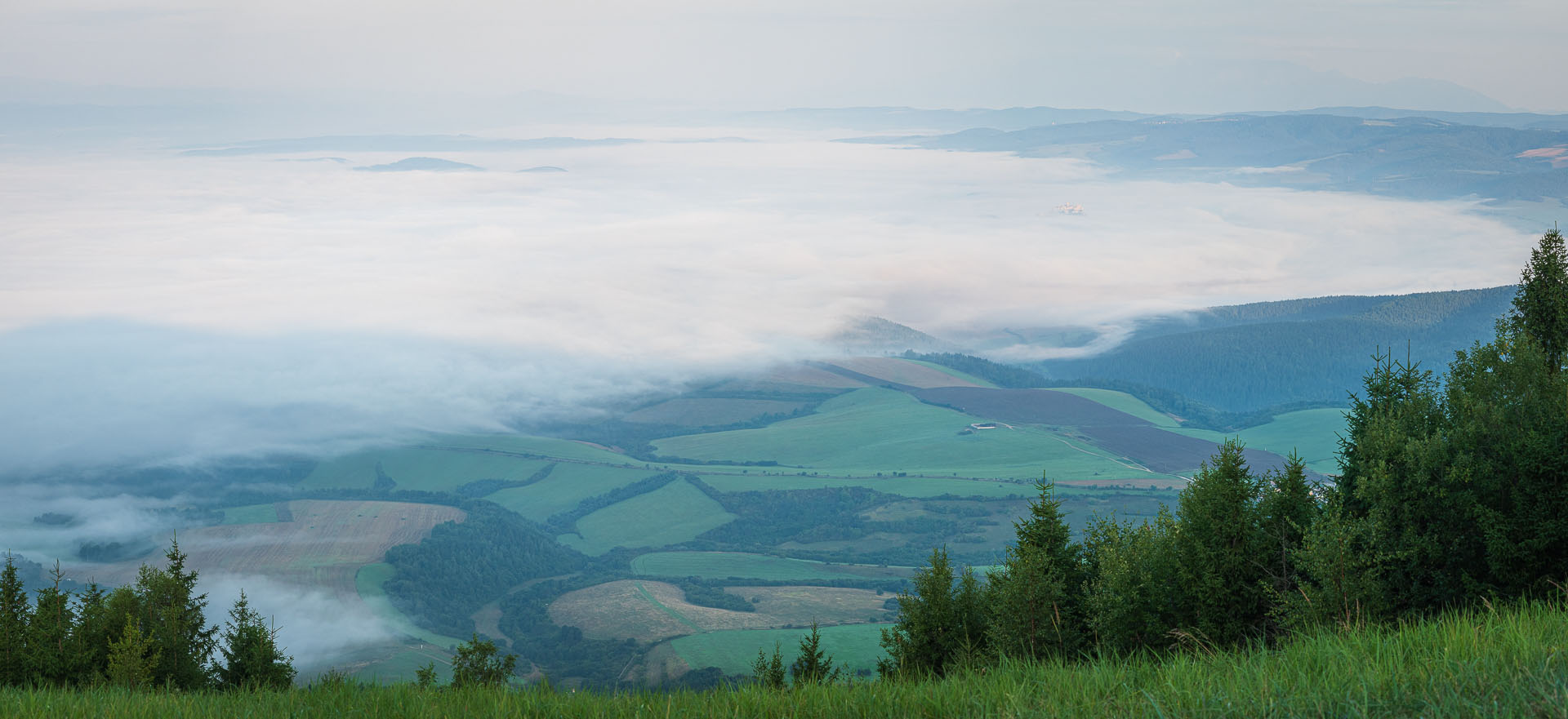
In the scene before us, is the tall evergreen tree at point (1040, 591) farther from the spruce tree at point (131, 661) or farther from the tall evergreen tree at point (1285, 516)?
the spruce tree at point (131, 661)

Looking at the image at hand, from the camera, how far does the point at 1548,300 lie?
1464 inches

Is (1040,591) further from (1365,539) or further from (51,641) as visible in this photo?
(51,641)

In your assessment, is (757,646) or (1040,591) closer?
(1040,591)

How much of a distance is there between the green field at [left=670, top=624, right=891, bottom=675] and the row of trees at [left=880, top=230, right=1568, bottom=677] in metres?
120

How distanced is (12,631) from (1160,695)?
41.1m

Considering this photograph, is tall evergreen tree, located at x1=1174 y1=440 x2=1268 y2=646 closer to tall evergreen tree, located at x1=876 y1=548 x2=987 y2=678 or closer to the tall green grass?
tall evergreen tree, located at x1=876 y1=548 x2=987 y2=678

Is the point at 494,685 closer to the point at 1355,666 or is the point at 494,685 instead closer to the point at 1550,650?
the point at 1355,666

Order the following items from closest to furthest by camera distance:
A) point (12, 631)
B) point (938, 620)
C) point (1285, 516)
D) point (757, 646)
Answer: point (1285, 516) → point (12, 631) → point (938, 620) → point (757, 646)

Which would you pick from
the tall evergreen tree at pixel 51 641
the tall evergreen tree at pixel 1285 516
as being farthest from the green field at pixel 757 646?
the tall evergreen tree at pixel 1285 516

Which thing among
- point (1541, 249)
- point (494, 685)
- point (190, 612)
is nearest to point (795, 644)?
point (190, 612)

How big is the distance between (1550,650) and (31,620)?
4527 centimetres

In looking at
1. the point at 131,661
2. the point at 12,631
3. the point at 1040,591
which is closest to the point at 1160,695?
the point at 1040,591

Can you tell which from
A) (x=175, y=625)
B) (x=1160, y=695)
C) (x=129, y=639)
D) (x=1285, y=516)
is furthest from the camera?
(x=175, y=625)

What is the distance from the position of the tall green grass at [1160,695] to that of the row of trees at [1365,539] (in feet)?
39.5
